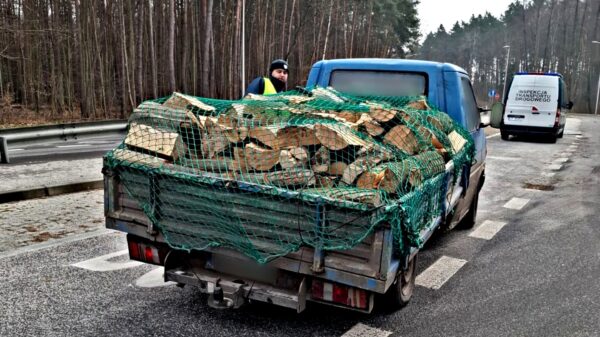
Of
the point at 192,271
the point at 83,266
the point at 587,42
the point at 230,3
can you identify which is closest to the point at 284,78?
the point at 83,266

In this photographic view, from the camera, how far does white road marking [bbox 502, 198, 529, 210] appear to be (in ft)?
27.3

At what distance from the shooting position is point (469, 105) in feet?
19.7

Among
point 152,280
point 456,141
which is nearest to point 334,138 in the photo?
point 456,141

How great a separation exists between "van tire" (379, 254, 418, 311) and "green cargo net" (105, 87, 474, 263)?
1.58 feet

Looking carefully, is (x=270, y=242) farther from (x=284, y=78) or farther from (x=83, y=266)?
(x=284, y=78)

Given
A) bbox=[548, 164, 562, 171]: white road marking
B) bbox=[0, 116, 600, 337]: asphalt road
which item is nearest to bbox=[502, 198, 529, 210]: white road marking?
bbox=[0, 116, 600, 337]: asphalt road

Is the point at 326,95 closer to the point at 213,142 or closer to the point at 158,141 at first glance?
the point at 213,142

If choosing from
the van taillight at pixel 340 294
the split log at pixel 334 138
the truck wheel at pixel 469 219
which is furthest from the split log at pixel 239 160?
the truck wheel at pixel 469 219

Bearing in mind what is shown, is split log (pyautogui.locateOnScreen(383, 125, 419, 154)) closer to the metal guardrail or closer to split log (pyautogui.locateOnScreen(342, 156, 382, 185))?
split log (pyautogui.locateOnScreen(342, 156, 382, 185))

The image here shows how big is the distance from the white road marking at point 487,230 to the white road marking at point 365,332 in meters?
3.21

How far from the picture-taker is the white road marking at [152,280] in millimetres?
4477

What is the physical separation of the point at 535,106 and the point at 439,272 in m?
17.0

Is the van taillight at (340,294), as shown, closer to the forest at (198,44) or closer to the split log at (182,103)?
the split log at (182,103)

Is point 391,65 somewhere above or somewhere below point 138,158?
above
